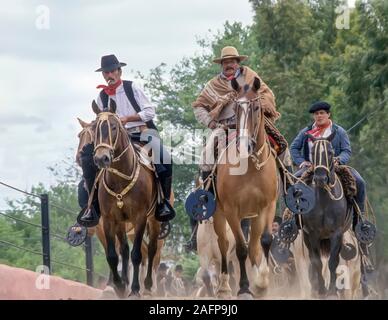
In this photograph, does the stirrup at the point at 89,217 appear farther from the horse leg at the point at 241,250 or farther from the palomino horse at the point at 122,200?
the horse leg at the point at 241,250

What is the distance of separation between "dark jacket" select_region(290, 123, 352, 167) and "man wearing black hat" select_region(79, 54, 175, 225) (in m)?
2.28

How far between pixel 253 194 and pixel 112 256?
2.15m

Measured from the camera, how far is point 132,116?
20.9 meters

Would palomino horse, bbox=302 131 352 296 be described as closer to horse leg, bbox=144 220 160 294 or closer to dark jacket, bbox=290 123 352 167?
dark jacket, bbox=290 123 352 167

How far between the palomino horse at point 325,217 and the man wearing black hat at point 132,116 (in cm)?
218

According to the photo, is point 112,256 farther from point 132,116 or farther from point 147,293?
point 132,116

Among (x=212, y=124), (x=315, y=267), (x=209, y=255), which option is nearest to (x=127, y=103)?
(x=212, y=124)

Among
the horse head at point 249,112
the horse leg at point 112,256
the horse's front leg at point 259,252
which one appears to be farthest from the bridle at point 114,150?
the horse's front leg at point 259,252

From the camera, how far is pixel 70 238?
22.5 m

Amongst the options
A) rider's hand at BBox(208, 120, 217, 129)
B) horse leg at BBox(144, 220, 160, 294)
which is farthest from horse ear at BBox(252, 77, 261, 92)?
horse leg at BBox(144, 220, 160, 294)

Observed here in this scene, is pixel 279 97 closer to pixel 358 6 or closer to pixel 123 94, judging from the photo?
pixel 358 6

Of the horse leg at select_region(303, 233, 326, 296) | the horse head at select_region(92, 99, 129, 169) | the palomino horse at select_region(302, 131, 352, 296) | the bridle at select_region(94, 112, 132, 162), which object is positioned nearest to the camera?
the horse head at select_region(92, 99, 129, 169)

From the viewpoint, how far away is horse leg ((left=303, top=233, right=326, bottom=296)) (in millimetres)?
21531
